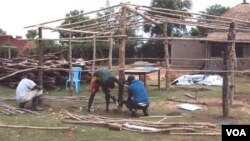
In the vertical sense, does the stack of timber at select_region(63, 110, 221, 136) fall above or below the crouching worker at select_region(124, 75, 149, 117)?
below

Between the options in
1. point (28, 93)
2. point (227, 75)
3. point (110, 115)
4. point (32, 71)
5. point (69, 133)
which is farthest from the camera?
point (32, 71)

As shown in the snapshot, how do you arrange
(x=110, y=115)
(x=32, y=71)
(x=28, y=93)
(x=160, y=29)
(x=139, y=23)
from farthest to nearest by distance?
(x=160, y=29)
(x=32, y=71)
(x=139, y=23)
(x=28, y=93)
(x=110, y=115)

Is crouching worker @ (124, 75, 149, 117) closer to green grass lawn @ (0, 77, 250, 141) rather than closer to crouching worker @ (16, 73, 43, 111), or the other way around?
green grass lawn @ (0, 77, 250, 141)

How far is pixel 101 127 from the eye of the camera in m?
10.8

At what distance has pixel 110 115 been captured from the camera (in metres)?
12.7

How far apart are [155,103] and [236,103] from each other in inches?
106

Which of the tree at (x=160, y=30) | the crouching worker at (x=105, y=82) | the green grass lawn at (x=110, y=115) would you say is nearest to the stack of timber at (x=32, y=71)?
the green grass lawn at (x=110, y=115)

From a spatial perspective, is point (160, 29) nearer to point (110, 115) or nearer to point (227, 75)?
point (227, 75)

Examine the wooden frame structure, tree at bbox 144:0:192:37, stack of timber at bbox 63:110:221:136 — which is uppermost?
tree at bbox 144:0:192:37

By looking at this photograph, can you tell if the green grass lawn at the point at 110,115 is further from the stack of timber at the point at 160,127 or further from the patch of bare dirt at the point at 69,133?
the stack of timber at the point at 160,127

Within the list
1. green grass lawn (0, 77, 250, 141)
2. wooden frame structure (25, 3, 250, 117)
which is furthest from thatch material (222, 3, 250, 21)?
wooden frame structure (25, 3, 250, 117)

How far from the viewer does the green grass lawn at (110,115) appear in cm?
984

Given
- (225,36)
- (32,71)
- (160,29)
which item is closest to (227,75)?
(32,71)

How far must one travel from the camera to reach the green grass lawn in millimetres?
9836
